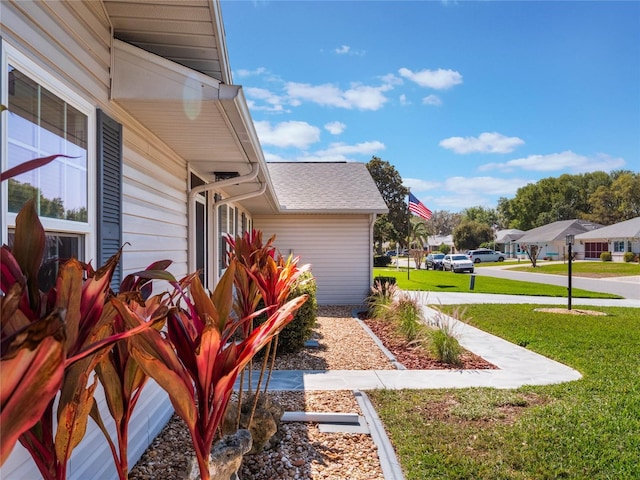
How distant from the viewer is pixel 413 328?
23.6 ft

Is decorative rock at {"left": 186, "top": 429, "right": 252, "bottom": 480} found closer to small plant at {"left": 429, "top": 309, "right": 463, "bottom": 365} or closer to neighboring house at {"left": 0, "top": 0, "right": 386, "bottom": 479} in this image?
neighboring house at {"left": 0, "top": 0, "right": 386, "bottom": 479}

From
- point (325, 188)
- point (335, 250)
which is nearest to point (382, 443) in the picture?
point (335, 250)

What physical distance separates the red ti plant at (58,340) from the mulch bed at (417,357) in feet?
16.9

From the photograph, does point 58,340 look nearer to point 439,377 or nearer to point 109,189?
point 109,189

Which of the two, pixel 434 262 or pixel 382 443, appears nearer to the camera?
pixel 382 443

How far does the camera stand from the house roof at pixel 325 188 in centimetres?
1159

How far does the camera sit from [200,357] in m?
1.33

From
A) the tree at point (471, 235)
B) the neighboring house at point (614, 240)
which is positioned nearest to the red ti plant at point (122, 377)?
the neighboring house at point (614, 240)

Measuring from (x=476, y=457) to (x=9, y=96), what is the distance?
12.7 feet

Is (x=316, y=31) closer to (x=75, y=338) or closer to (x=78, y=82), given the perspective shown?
(x=78, y=82)

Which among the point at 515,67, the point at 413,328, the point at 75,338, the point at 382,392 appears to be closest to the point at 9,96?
the point at 75,338

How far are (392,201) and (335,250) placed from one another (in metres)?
25.6

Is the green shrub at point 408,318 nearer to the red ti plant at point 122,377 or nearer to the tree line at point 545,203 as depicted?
the red ti plant at point 122,377

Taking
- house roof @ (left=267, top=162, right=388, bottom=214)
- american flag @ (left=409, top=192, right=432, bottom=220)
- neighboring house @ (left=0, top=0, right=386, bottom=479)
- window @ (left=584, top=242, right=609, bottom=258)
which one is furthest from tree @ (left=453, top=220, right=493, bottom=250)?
neighboring house @ (left=0, top=0, right=386, bottom=479)
